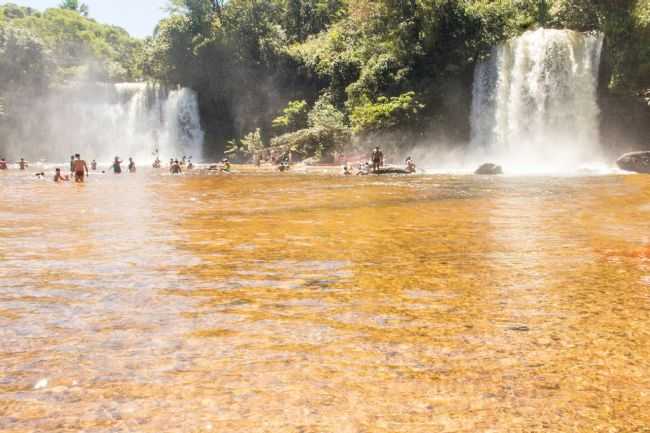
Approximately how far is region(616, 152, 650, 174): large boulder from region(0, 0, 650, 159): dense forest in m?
6.75

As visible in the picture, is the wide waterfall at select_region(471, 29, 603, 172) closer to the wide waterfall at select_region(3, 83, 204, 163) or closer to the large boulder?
the large boulder

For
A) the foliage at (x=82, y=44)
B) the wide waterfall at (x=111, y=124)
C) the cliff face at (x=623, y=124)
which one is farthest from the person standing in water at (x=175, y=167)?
the foliage at (x=82, y=44)

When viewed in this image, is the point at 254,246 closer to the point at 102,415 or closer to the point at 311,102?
the point at 102,415

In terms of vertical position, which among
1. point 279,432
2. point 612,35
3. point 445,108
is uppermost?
point 612,35

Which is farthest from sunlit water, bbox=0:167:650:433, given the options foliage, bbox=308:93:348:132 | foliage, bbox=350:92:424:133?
foliage, bbox=308:93:348:132

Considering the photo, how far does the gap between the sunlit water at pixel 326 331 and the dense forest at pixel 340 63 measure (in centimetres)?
3086

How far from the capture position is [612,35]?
33.1m

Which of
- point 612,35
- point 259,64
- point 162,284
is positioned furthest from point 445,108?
point 162,284

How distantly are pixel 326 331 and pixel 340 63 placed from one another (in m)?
43.1

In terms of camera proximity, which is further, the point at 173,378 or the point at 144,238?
the point at 144,238

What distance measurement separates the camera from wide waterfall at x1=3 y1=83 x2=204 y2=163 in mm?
53219

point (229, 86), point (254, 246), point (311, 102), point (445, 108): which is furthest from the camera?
point (229, 86)

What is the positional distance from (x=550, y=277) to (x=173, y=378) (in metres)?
3.64

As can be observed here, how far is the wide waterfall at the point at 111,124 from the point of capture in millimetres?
53219
